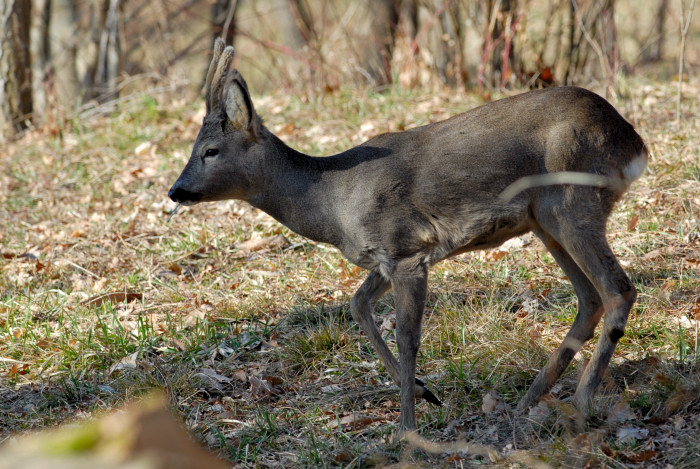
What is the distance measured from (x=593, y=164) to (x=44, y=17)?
34.9 ft

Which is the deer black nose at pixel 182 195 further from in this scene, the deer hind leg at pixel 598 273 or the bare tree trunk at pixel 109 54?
the bare tree trunk at pixel 109 54

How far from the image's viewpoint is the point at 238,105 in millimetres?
4676

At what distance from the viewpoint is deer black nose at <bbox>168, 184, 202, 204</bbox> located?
480 centimetres

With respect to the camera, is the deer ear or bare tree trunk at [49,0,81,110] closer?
the deer ear

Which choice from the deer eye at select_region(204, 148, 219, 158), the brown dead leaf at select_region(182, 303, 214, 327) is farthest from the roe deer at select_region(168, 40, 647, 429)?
→ the brown dead leaf at select_region(182, 303, 214, 327)

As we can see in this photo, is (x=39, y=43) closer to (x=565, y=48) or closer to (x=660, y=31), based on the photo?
(x=565, y=48)

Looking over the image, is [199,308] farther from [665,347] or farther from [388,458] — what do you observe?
[665,347]

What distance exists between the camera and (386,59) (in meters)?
11.1

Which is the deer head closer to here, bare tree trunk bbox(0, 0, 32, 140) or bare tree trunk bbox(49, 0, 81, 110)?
bare tree trunk bbox(0, 0, 32, 140)

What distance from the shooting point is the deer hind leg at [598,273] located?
4184 millimetres

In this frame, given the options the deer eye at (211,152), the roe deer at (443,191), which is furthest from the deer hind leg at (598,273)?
the deer eye at (211,152)

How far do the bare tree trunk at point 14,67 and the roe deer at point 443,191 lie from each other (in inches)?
262

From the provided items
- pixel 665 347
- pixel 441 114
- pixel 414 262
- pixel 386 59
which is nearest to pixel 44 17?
pixel 386 59

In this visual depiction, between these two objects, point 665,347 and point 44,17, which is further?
point 44,17
